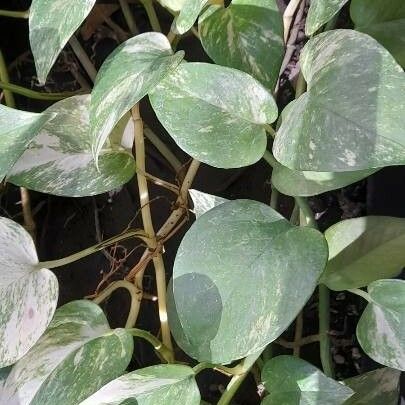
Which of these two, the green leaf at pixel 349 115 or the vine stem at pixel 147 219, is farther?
the vine stem at pixel 147 219

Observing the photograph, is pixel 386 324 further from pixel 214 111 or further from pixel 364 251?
pixel 214 111

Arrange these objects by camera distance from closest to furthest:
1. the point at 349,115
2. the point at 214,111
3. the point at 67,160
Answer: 1. the point at 349,115
2. the point at 214,111
3. the point at 67,160

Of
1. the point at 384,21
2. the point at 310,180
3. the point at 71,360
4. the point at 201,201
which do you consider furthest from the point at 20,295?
the point at 384,21

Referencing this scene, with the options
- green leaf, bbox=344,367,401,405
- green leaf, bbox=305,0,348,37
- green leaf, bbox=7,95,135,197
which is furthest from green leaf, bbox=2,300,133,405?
green leaf, bbox=305,0,348,37

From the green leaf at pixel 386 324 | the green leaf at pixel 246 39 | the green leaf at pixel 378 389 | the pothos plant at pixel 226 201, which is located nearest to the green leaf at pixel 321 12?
the pothos plant at pixel 226 201

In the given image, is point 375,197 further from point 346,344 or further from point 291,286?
point 291,286

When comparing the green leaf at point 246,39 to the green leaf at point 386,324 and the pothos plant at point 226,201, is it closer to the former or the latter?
the pothos plant at point 226,201

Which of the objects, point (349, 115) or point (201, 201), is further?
point (201, 201)

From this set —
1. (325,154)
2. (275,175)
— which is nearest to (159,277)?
(275,175)
